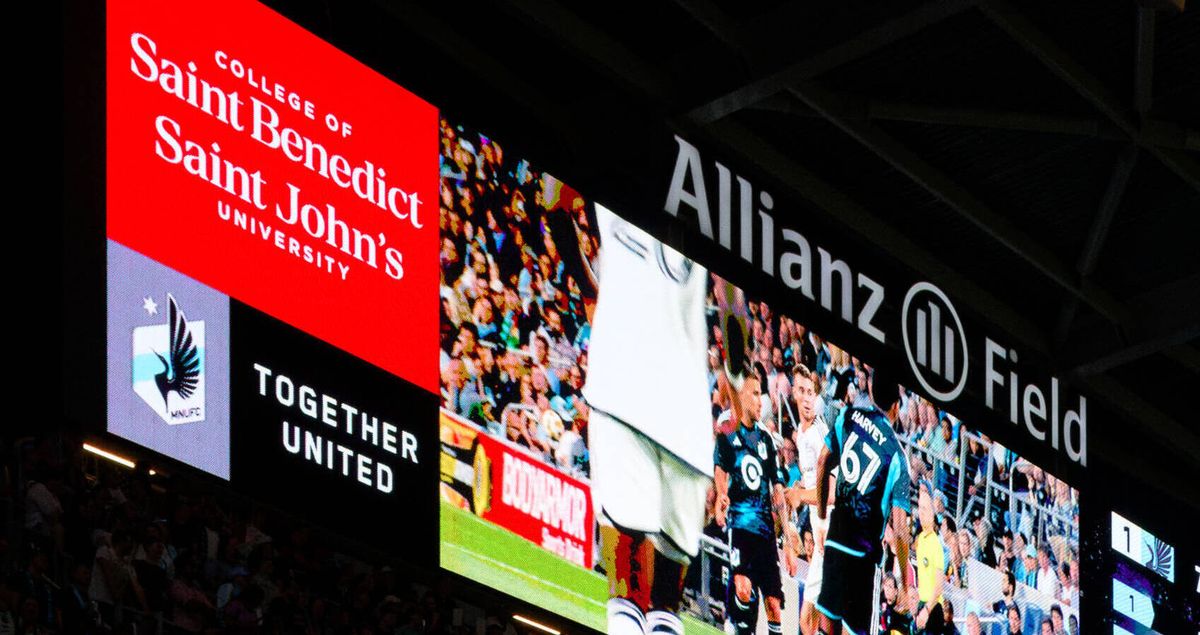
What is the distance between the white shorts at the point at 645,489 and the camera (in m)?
8.12

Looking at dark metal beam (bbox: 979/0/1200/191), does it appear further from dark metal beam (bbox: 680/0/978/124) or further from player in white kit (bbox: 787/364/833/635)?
player in white kit (bbox: 787/364/833/635)

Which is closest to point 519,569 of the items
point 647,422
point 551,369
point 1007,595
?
point 551,369

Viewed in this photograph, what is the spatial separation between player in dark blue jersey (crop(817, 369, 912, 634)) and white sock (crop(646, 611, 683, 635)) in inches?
39.1

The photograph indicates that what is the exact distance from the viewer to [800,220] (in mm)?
10094

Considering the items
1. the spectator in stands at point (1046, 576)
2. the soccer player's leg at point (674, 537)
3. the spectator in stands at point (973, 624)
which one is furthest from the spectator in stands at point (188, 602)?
the spectator in stands at point (1046, 576)

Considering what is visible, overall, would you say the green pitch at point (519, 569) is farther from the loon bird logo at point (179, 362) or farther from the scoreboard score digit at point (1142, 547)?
the scoreboard score digit at point (1142, 547)

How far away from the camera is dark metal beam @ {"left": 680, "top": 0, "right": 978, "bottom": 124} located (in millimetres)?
9336

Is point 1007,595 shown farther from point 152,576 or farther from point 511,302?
point 152,576

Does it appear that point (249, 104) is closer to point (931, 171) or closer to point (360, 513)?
point (360, 513)

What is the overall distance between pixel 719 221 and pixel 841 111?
144cm

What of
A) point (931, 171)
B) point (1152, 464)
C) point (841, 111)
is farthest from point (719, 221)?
point (1152, 464)

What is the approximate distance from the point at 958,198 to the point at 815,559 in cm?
296

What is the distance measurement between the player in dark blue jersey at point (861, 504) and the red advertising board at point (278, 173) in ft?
7.79

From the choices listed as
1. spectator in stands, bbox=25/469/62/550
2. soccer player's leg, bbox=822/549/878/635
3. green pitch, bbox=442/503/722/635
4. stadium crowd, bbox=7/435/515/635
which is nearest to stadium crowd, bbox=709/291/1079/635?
soccer player's leg, bbox=822/549/878/635
